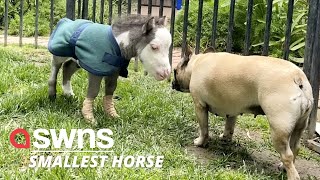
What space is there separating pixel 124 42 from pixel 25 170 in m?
1.46

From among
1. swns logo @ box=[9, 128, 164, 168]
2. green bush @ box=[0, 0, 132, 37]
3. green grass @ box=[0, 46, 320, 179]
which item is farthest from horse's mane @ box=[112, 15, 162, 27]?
green bush @ box=[0, 0, 132, 37]

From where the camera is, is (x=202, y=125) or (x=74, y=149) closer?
(x=74, y=149)

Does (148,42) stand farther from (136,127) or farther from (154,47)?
(136,127)

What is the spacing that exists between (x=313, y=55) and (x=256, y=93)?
130 centimetres

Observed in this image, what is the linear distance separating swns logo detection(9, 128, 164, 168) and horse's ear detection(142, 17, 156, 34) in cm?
84

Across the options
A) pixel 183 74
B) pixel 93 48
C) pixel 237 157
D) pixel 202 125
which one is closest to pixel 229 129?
pixel 202 125

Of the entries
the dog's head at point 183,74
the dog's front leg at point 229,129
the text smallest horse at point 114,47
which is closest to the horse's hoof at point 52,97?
the text smallest horse at point 114,47

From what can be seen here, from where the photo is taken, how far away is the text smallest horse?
4.17 metres

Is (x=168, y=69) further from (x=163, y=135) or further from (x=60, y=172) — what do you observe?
(x=60, y=172)

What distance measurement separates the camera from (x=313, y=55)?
4.67 meters

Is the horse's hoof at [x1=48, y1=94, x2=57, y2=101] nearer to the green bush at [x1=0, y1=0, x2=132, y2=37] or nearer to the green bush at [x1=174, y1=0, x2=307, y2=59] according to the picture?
the green bush at [x1=174, y1=0, x2=307, y2=59]

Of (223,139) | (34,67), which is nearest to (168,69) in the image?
(223,139)

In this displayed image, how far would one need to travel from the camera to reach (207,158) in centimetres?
395

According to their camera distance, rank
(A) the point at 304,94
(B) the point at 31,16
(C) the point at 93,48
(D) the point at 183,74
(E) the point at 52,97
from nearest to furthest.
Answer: (A) the point at 304,94 → (C) the point at 93,48 → (D) the point at 183,74 → (E) the point at 52,97 → (B) the point at 31,16
